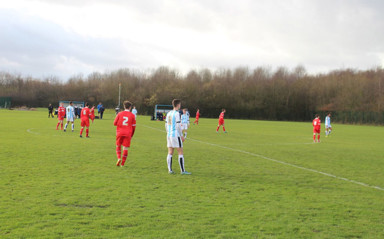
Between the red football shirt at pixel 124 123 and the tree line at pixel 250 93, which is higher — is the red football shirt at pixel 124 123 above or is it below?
below

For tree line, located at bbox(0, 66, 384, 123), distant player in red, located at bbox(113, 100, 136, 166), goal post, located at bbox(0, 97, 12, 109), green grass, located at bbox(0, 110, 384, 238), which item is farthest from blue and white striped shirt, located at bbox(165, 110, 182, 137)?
goal post, located at bbox(0, 97, 12, 109)

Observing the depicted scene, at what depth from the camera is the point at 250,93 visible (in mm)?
88375

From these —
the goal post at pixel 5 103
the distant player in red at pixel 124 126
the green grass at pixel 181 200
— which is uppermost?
the goal post at pixel 5 103

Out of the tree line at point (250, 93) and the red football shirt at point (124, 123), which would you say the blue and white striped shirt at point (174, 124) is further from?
the tree line at point (250, 93)

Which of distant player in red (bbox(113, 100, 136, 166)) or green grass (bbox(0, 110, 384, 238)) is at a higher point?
distant player in red (bbox(113, 100, 136, 166))

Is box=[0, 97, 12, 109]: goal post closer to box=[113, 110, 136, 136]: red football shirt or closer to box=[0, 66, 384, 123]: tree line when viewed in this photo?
box=[0, 66, 384, 123]: tree line

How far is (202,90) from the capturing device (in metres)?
88.3

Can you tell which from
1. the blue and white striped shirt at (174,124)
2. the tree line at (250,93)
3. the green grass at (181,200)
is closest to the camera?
the green grass at (181,200)

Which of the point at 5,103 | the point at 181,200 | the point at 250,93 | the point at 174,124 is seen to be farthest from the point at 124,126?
the point at 5,103

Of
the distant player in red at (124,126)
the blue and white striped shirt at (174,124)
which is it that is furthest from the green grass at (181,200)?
the blue and white striped shirt at (174,124)

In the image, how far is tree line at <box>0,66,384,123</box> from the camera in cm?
7744

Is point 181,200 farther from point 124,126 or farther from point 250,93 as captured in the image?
point 250,93

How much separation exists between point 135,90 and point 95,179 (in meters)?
85.9

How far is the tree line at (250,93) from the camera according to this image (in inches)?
3049
